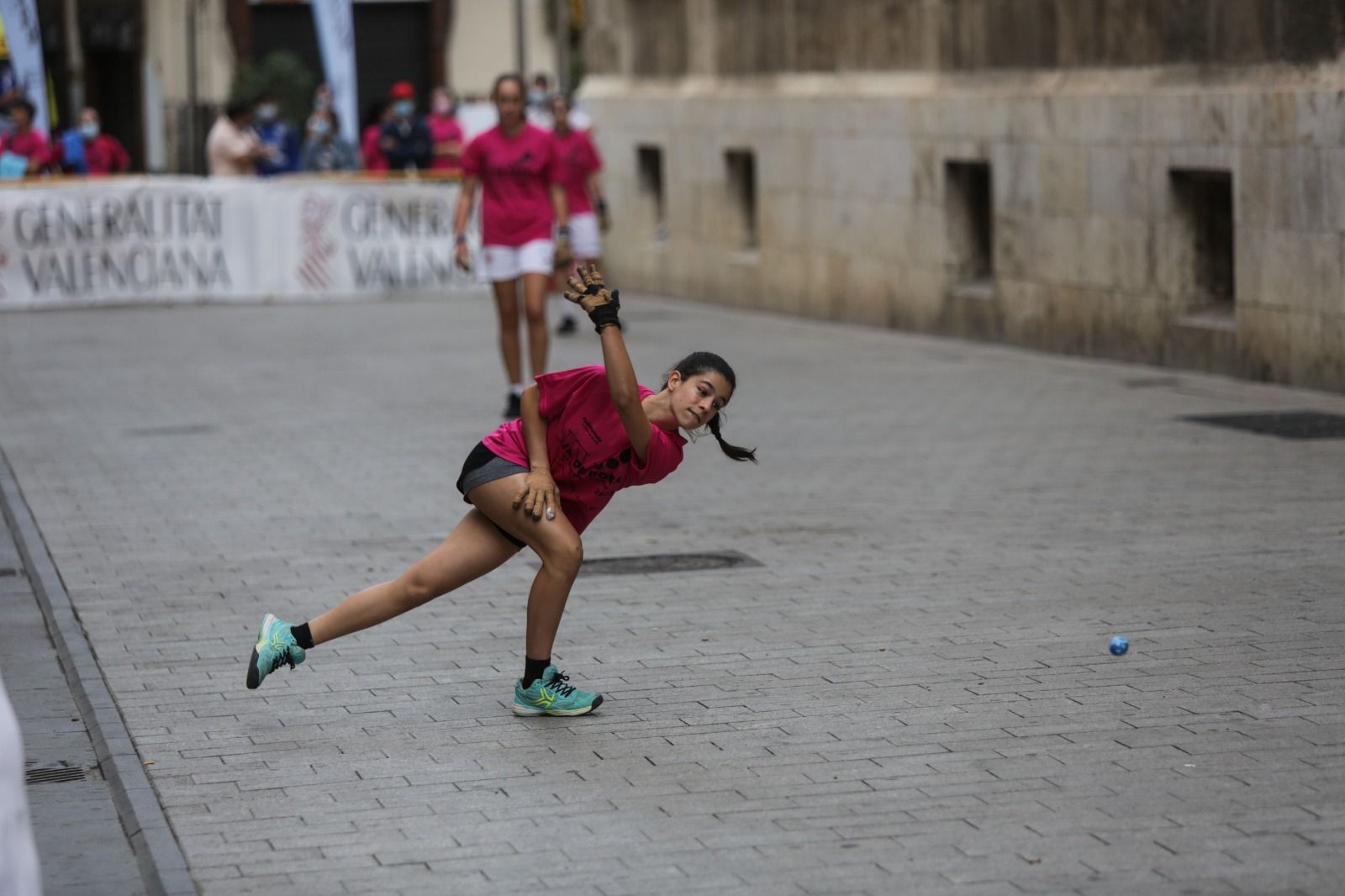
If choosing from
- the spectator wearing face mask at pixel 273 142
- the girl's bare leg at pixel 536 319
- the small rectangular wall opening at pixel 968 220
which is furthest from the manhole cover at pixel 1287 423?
the spectator wearing face mask at pixel 273 142

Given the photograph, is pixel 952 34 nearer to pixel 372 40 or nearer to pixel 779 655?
pixel 779 655

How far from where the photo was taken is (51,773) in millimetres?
6070

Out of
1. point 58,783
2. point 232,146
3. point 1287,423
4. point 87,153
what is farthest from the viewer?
point 87,153

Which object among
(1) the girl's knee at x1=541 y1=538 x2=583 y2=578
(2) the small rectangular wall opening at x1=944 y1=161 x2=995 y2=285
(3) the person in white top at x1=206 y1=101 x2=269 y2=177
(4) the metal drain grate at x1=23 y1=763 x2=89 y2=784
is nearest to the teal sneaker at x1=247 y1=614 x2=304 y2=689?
(4) the metal drain grate at x1=23 y1=763 x2=89 y2=784

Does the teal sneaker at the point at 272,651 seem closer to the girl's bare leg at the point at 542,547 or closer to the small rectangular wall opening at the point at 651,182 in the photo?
the girl's bare leg at the point at 542,547

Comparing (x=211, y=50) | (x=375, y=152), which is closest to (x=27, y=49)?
(x=375, y=152)

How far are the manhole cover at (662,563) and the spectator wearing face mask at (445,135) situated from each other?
19289 mm

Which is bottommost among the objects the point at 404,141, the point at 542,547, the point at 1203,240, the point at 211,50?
the point at 542,547

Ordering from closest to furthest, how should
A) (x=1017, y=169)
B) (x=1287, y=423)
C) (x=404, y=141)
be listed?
(x=1287, y=423)
(x=1017, y=169)
(x=404, y=141)

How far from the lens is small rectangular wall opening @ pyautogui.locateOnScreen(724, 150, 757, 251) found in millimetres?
22594

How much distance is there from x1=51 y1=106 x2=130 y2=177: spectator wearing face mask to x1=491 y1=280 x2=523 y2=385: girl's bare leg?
50.2 ft

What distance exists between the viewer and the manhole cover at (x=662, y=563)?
8.90 meters

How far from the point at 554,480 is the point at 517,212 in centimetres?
756

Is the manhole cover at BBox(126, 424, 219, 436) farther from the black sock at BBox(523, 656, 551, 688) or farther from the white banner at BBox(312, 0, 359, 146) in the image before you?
the white banner at BBox(312, 0, 359, 146)
